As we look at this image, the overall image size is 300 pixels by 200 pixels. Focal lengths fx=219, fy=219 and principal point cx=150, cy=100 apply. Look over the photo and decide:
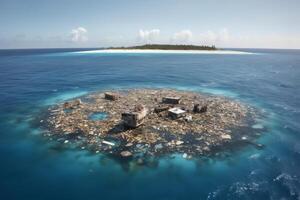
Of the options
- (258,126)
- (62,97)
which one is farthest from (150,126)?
(62,97)

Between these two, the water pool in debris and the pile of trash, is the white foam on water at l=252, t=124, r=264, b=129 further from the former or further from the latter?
the water pool in debris

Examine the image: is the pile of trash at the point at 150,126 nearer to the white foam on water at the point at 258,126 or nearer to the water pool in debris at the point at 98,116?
the water pool in debris at the point at 98,116

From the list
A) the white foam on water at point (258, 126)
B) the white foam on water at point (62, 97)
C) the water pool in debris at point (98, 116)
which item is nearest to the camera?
the white foam on water at point (258, 126)

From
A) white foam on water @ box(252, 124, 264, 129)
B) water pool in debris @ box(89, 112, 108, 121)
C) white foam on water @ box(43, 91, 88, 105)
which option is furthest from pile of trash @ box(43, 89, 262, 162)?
white foam on water @ box(43, 91, 88, 105)

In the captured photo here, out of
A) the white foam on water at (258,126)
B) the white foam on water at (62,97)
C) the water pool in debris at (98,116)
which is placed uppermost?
the white foam on water at (62,97)

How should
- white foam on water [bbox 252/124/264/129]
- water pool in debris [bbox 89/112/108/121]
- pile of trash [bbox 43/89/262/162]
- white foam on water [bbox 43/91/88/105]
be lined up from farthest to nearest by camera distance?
white foam on water [bbox 43/91/88/105]
water pool in debris [bbox 89/112/108/121]
white foam on water [bbox 252/124/264/129]
pile of trash [bbox 43/89/262/162]

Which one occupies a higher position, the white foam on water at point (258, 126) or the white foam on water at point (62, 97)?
the white foam on water at point (62, 97)

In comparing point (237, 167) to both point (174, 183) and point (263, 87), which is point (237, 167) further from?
point (263, 87)

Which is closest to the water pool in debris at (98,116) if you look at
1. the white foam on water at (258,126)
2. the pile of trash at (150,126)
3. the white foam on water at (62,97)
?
the pile of trash at (150,126)

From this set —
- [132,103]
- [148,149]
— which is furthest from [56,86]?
[148,149]
